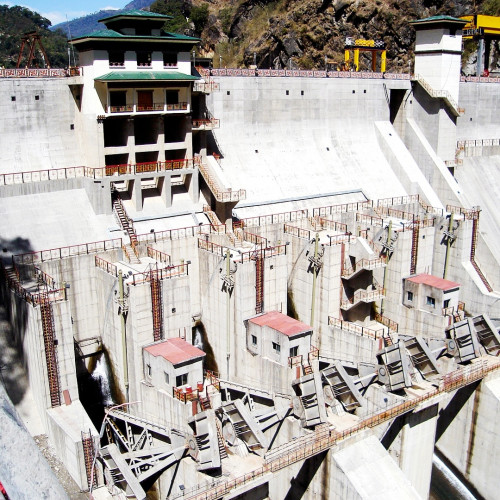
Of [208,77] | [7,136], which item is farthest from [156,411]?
[208,77]

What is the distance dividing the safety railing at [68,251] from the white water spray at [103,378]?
5.04m

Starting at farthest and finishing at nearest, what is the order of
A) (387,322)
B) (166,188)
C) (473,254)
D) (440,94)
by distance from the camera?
1. (440,94)
2. (473,254)
3. (387,322)
4. (166,188)

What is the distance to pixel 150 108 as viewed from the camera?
32188 millimetres

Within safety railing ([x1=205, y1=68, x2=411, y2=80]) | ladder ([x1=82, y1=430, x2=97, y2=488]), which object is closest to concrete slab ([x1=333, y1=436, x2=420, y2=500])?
ladder ([x1=82, y1=430, x2=97, y2=488])

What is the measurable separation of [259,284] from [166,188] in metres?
8.44

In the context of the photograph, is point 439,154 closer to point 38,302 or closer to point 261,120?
point 261,120

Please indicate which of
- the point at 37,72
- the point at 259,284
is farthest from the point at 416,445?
the point at 37,72

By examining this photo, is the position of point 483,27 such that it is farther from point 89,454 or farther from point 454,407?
point 89,454

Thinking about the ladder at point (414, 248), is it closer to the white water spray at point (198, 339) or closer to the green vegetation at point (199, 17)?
the white water spray at point (198, 339)

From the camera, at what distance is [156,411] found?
25734 millimetres

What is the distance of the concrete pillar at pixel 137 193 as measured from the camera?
33016mm

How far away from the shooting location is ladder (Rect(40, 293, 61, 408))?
23.5 metres

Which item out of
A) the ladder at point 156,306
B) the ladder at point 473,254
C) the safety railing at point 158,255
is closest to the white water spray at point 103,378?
the ladder at point 156,306

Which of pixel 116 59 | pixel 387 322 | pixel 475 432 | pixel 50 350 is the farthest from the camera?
pixel 387 322
